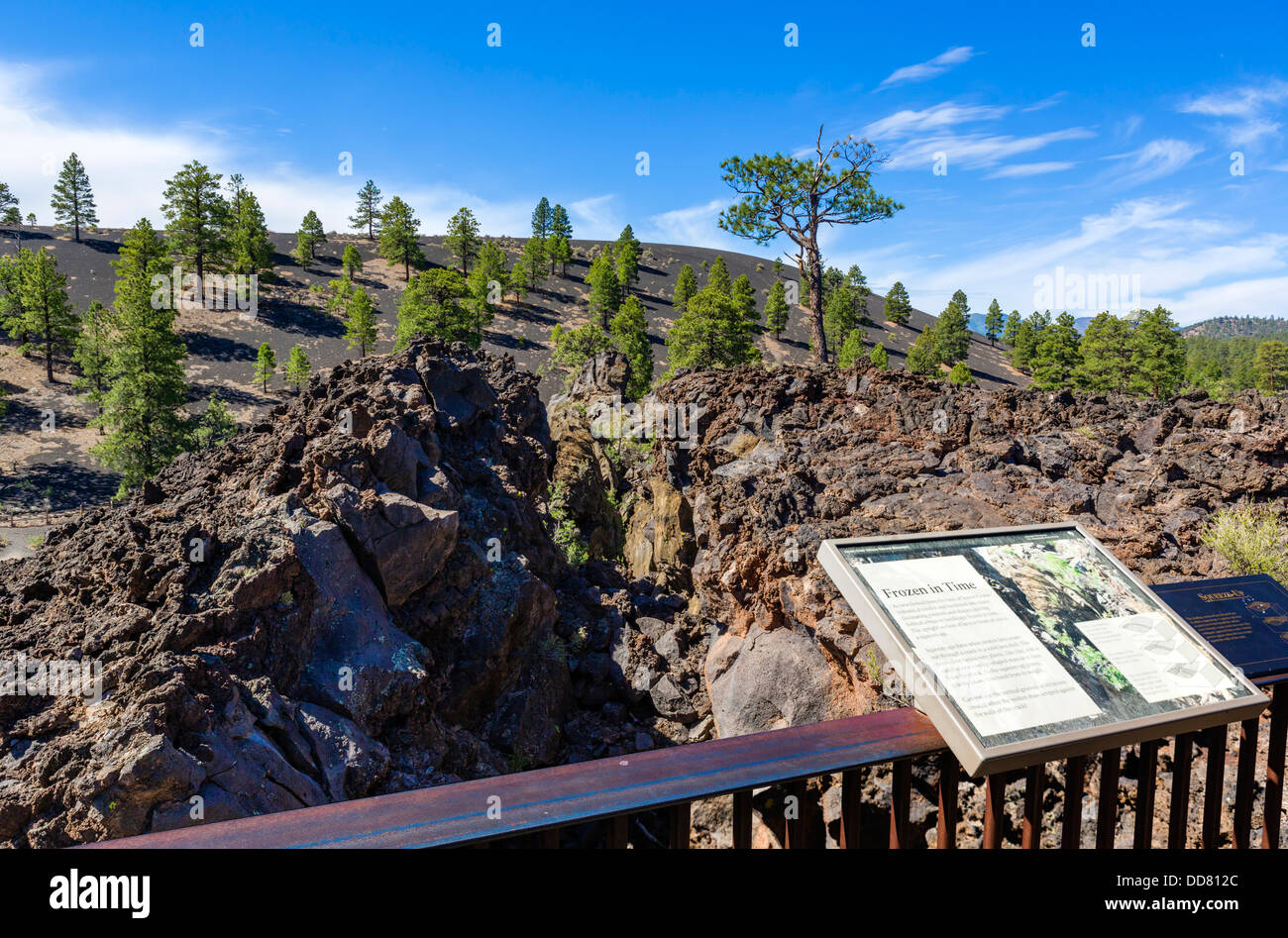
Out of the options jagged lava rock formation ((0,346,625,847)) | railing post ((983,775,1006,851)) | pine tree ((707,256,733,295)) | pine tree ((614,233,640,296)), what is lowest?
jagged lava rock formation ((0,346,625,847))

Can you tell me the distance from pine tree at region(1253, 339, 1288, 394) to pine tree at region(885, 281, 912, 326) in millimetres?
37386

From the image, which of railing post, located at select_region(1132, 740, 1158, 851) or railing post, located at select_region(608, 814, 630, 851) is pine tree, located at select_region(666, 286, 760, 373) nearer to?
railing post, located at select_region(1132, 740, 1158, 851)

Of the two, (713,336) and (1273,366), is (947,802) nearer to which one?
(713,336)

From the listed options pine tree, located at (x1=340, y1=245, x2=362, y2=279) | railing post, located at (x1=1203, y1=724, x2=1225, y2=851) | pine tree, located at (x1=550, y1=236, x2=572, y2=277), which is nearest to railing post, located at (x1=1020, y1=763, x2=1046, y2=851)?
railing post, located at (x1=1203, y1=724, x2=1225, y2=851)

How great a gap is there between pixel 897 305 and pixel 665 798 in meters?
98.5

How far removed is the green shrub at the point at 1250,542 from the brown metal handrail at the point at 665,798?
24.3ft

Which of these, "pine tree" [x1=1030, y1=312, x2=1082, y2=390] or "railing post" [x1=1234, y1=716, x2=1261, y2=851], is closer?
"railing post" [x1=1234, y1=716, x2=1261, y2=851]

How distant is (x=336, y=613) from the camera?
27.1 feet

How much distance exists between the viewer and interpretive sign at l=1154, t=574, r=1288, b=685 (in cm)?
279

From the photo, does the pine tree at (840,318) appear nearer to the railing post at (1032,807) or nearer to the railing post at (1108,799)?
the railing post at (1108,799)

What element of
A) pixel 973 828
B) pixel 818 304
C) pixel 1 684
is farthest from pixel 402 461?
pixel 818 304

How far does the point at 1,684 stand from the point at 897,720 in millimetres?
8105

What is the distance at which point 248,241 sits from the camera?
55.8m
